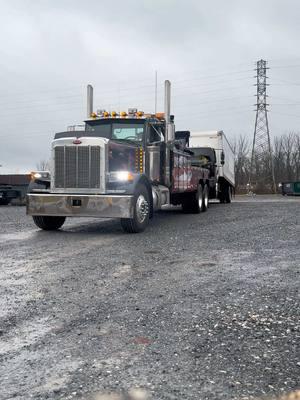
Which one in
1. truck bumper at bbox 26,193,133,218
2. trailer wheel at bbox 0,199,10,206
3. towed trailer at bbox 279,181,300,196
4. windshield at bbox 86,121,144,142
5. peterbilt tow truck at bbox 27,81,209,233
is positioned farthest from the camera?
towed trailer at bbox 279,181,300,196

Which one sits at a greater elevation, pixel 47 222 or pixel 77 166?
pixel 77 166

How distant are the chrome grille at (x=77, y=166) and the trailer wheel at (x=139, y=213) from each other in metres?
0.93

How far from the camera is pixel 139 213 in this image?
33.7 feet

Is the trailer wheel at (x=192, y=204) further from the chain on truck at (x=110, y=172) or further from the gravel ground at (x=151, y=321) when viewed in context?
the gravel ground at (x=151, y=321)

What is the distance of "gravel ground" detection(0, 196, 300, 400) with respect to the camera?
2.91 meters

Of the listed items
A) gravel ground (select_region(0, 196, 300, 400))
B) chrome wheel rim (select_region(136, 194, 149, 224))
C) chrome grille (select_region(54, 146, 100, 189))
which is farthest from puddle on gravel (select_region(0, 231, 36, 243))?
chrome wheel rim (select_region(136, 194, 149, 224))

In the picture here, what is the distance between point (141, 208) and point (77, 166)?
1.70 m

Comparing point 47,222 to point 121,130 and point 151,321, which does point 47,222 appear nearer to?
point 121,130

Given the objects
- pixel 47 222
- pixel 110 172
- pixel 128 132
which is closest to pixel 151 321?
pixel 110 172

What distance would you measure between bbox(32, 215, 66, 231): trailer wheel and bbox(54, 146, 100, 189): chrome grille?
1049 mm

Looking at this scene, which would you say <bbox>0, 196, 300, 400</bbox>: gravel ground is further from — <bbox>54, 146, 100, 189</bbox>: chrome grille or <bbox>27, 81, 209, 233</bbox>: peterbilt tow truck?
<bbox>54, 146, 100, 189</bbox>: chrome grille

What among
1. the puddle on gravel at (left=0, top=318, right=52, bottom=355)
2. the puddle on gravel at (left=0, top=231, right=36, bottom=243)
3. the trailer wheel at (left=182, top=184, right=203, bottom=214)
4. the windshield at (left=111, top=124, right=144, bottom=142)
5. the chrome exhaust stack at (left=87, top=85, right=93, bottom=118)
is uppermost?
the chrome exhaust stack at (left=87, top=85, right=93, bottom=118)

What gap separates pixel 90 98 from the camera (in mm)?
12812

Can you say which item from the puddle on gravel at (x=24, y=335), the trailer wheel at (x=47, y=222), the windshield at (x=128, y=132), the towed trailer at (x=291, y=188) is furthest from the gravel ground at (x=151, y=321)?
the towed trailer at (x=291, y=188)
